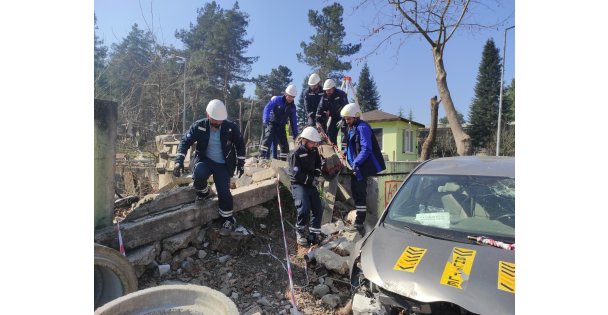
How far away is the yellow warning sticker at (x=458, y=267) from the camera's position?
7.59 ft

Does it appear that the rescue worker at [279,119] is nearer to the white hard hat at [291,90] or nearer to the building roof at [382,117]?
the white hard hat at [291,90]

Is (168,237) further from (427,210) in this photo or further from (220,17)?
(220,17)

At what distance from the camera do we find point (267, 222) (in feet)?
18.9

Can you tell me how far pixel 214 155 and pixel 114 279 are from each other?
2055 millimetres

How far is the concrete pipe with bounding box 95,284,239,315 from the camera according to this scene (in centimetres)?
251

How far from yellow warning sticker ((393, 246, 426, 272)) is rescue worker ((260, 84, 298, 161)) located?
529 cm

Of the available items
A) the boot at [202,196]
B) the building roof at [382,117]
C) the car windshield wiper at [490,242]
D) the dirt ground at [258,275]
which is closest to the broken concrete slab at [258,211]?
the dirt ground at [258,275]

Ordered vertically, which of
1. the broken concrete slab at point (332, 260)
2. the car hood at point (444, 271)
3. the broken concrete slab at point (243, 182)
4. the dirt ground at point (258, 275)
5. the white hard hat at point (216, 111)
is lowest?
the dirt ground at point (258, 275)

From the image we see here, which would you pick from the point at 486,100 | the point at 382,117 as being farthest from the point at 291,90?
the point at 486,100

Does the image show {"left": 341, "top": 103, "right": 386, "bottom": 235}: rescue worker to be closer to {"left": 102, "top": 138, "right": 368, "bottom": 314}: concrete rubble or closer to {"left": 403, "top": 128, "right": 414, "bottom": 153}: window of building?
{"left": 102, "top": 138, "right": 368, "bottom": 314}: concrete rubble

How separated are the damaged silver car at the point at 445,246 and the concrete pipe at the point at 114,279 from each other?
234 centimetres

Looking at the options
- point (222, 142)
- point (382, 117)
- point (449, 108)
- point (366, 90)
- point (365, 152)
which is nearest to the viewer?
point (222, 142)

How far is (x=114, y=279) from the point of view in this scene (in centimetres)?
368

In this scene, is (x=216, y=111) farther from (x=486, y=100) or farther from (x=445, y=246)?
(x=486, y=100)
